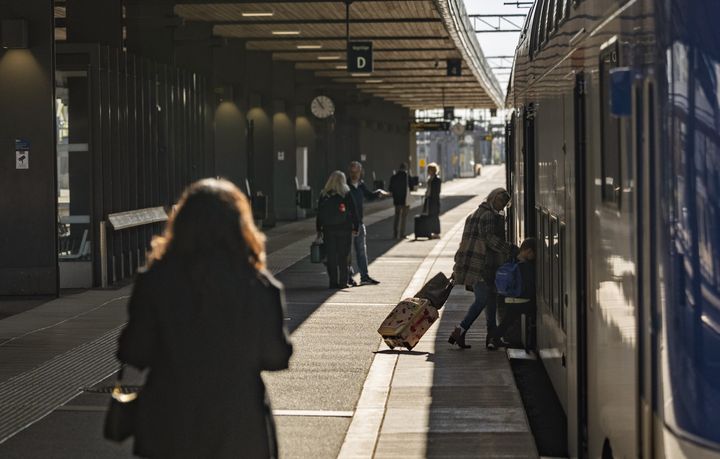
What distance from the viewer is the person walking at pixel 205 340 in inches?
191

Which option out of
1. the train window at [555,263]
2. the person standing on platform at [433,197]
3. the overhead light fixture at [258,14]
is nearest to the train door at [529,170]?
the train window at [555,263]

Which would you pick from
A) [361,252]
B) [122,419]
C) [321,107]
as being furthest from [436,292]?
[321,107]

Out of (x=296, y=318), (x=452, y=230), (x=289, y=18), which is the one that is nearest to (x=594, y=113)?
(x=296, y=318)

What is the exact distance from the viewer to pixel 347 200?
2031cm

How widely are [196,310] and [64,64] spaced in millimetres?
15610

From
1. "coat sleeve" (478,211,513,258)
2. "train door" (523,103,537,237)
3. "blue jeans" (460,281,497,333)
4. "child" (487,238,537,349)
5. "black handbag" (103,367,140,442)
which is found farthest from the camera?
"blue jeans" (460,281,497,333)

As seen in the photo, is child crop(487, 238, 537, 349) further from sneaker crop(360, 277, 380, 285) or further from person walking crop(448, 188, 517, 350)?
sneaker crop(360, 277, 380, 285)

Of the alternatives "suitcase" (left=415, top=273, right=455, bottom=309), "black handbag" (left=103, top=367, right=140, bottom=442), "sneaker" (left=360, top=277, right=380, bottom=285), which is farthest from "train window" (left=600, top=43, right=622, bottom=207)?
"sneaker" (left=360, top=277, right=380, bottom=285)

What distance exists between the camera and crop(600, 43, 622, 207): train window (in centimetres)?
553

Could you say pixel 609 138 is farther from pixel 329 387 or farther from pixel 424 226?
pixel 424 226

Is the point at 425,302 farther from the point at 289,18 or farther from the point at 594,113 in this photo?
the point at 289,18

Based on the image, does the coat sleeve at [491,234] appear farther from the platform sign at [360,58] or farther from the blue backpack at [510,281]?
the platform sign at [360,58]

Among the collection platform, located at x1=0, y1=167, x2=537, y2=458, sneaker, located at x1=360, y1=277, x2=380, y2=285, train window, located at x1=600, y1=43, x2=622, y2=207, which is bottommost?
platform, located at x1=0, y1=167, x2=537, y2=458

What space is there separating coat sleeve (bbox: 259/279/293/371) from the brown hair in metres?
0.14
